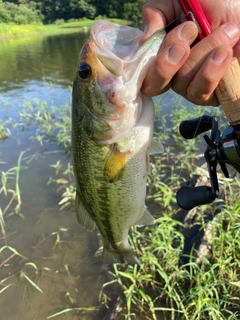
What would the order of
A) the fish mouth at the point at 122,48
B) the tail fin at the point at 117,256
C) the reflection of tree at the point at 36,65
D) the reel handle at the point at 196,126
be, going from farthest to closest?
the reflection of tree at the point at 36,65 < the tail fin at the point at 117,256 < the reel handle at the point at 196,126 < the fish mouth at the point at 122,48

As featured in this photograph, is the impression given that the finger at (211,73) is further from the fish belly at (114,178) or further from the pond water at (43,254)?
the pond water at (43,254)

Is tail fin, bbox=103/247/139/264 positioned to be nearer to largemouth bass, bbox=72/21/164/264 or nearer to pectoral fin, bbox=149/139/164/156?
largemouth bass, bbox=72/21/164/264

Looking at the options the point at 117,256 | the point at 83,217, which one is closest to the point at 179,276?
the point at 117,256

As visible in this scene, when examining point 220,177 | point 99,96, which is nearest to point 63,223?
point 220,177

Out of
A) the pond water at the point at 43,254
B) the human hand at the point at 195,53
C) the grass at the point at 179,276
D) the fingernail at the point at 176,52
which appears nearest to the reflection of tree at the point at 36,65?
the pond water at the point at 43,254

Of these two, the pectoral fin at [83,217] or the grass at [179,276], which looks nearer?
the pectoral fin at [83,217]

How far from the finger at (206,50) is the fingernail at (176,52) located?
109mm

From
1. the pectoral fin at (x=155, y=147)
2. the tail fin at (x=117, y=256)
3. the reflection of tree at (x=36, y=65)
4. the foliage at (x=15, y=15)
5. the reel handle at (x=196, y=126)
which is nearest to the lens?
the reel handle at (x=196, y=126)

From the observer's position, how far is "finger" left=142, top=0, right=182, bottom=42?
1644mm

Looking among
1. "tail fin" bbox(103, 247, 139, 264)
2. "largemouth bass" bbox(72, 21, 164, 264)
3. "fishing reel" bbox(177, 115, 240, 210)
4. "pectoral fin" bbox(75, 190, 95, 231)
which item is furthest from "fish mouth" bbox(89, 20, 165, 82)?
"tail fin" bbox(103, 247, 139, 264)

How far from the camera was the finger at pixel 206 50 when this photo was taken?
138cm

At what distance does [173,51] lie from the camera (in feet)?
4.52

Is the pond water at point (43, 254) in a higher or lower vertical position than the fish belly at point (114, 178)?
lower

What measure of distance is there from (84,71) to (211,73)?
2.16 ft
